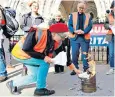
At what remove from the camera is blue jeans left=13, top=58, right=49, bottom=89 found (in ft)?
16.5

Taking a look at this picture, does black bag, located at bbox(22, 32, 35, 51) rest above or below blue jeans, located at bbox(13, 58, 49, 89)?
above

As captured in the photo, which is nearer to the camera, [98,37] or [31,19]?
[31,19]

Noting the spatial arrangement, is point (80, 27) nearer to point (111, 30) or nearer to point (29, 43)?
point (111, 30)

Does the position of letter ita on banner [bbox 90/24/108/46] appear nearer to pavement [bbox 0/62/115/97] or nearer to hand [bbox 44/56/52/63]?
pavement [bbox 0/62/115/97]

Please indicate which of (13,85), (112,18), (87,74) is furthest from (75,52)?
(13,85)

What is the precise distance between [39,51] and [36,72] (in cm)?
44

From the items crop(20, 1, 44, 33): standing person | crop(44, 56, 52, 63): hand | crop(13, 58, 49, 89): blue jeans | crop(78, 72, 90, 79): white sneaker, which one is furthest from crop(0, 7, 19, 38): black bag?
crop(78, 72, 90, 79): white sneaker

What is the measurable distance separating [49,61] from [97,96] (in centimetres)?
104

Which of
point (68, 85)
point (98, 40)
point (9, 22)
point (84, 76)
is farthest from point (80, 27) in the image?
point (98, 40)

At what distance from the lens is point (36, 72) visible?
16.9 ft

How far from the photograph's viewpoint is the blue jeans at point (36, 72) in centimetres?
502

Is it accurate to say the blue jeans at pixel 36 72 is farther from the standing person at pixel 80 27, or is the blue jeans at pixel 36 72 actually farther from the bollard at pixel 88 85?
the standing person at pixel 80 27

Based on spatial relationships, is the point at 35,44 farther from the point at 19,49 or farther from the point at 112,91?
the point at 112,91

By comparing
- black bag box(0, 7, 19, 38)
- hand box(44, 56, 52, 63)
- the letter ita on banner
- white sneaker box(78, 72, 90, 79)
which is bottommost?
white sneaker box(78, 72, 90, 79)
